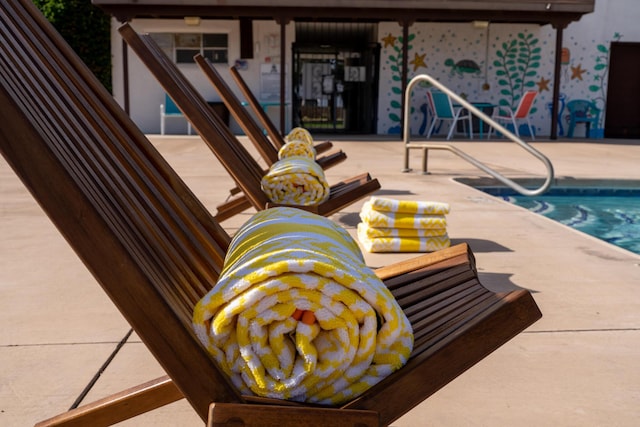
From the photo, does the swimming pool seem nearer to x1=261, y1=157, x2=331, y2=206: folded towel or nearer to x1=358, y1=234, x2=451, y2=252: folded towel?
x1=358, y1=234, x2=451, y2=252: folded towel

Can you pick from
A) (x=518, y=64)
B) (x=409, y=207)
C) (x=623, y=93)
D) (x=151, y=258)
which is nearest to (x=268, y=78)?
(x=518, y=64)

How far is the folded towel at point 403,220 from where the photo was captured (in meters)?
3.88

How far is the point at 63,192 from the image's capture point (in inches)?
44.5

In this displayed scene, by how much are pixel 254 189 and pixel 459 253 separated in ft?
4.57

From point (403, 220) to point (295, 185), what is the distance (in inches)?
28.6

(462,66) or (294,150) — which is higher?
(462,66)

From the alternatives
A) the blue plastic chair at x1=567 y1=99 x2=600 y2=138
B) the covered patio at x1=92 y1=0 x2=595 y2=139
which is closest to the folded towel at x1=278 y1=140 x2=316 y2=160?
the covered patio at x1=92 y1=0 x2=595 y2=139

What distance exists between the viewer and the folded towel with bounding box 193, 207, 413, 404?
1.21 meters

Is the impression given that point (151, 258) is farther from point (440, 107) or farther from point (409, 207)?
point (440, 107)

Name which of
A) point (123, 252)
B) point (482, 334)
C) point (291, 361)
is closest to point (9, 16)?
point (123, 252)

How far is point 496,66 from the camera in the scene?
15.8 m

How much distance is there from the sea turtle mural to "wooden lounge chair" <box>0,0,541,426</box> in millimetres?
14173

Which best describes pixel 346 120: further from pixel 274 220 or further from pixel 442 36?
pixel 274 220

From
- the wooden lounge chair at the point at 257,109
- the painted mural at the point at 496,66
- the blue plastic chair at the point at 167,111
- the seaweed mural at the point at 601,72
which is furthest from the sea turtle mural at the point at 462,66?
the wooden lounge chair at the point at 257,109
